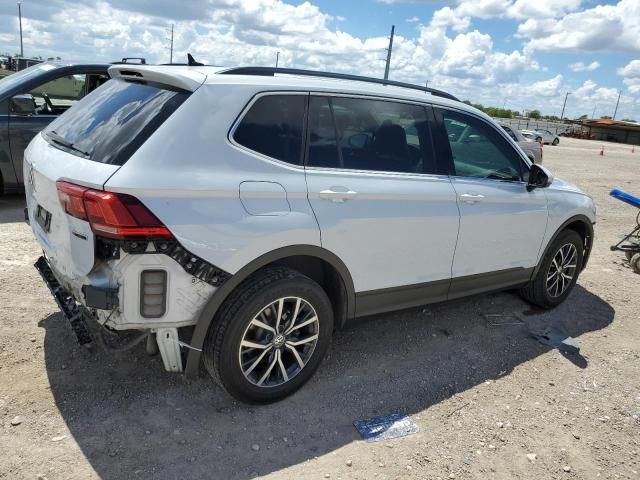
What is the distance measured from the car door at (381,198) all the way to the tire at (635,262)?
4019 mm

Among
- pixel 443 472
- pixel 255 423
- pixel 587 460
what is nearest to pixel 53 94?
pixel 255 423

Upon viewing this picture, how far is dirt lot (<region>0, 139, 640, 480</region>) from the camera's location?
A: 2816 mm

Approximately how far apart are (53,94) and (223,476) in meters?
6.25

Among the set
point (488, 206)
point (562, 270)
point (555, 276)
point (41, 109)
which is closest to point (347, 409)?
point (488, 206)

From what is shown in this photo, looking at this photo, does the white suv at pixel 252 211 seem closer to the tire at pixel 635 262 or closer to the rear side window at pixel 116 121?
the rear side window at pixel 116 121

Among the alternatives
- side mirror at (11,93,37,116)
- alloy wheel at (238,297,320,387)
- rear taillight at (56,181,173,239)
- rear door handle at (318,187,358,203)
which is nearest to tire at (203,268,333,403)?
alloy wheel at (238,297,320,387)

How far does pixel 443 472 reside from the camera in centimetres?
288

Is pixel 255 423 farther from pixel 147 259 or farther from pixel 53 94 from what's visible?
pixel 53 94

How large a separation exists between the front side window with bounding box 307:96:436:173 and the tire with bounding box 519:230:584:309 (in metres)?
1.84

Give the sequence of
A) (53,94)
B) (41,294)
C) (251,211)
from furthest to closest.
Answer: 1. (53,94)
2. (41,294)
3. (251,211)

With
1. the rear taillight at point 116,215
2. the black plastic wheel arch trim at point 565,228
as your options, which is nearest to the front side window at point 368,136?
the rear taillight at point 116,215

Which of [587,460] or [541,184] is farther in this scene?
[541,184]

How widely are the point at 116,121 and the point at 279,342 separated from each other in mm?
1559

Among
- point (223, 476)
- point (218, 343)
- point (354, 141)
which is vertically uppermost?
point (354, 141)
